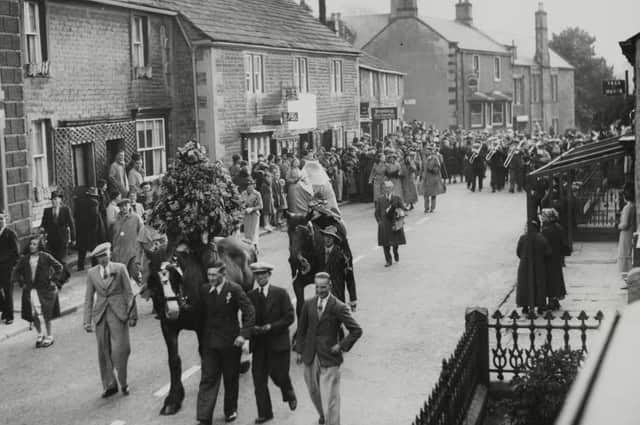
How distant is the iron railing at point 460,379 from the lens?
22.9ft

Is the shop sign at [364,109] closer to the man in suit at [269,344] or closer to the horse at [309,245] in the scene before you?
the horse at [309,245]

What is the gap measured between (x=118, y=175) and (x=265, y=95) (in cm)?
1142

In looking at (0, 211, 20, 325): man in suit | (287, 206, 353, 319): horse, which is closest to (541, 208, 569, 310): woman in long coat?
(287, 206, 353, 319): horse

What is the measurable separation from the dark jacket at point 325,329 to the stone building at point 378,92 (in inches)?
1472

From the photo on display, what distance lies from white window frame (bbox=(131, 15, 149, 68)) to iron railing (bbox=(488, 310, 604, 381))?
15243 mm

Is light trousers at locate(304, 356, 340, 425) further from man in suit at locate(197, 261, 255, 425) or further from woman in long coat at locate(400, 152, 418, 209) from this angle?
woman in long coat at locate(400, 152, 418, 209)

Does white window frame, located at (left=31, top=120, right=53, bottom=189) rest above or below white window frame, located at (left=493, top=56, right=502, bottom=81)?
below

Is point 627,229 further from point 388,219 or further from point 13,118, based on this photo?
point 13,118

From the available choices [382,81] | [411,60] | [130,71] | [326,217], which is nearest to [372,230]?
[130,71]

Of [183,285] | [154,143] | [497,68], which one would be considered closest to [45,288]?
[183,285]

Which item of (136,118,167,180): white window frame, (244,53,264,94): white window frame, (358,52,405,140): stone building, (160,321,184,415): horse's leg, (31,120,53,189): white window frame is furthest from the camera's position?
(358,52,405,140): stone building

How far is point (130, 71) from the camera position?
25703 mm

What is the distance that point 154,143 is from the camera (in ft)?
89.1

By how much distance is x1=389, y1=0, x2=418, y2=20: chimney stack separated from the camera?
68.0 meters
